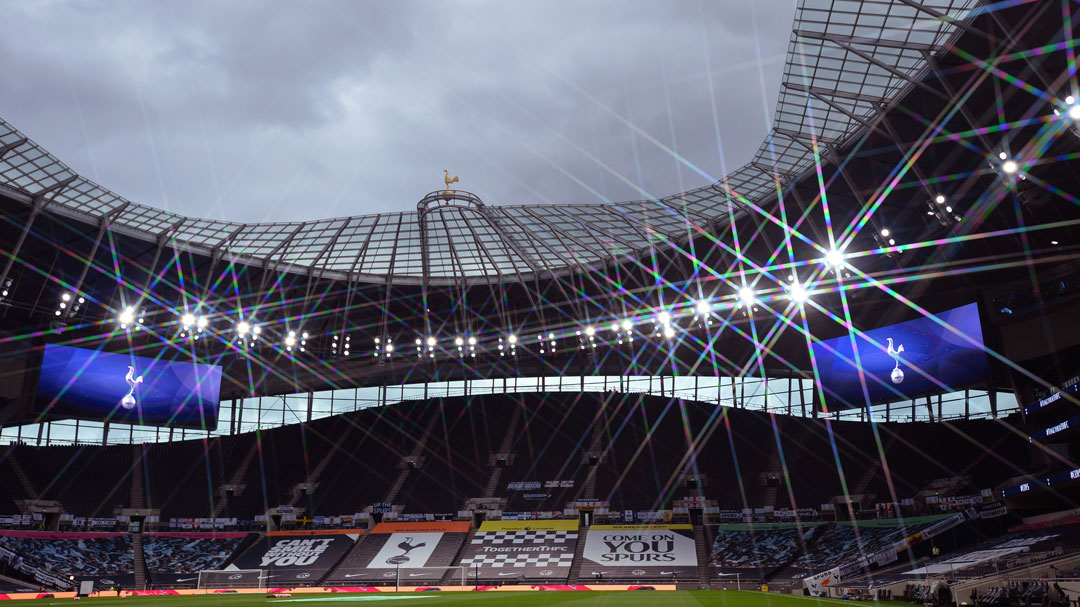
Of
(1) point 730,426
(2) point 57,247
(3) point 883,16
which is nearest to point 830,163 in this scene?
(3) point 883,16

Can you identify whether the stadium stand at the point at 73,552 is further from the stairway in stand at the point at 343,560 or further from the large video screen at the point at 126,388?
the stairway in stand at the point at 343,560

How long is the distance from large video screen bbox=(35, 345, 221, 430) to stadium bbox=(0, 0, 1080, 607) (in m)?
0.25

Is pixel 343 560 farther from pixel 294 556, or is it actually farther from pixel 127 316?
pixel 127 316

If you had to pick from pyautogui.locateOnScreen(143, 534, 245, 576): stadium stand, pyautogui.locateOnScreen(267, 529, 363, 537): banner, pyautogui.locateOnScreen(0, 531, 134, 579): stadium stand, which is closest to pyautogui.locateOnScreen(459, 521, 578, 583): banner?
pyautogui.locateOnScreen(267, 529, 363, 537): banner

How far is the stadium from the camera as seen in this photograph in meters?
36.2

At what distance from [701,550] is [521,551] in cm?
1226

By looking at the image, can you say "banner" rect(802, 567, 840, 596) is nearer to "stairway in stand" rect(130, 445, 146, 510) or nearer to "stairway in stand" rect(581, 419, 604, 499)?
"stairway in stand" rect(581, 419, 604, 499)

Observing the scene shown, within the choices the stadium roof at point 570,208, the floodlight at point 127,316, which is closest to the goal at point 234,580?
the floodlight at point 127,316

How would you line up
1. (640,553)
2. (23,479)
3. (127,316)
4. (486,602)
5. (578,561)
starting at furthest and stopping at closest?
1. (23,479)
2. (578,561)
3. (640,553)
4. (127,316)
5. (486,602)

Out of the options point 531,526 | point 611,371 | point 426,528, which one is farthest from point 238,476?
point 611,371

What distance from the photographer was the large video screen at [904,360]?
1817 inches

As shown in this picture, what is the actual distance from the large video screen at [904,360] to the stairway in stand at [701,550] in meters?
13.2

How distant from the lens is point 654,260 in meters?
52.6

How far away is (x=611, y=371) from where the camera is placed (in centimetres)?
6831
